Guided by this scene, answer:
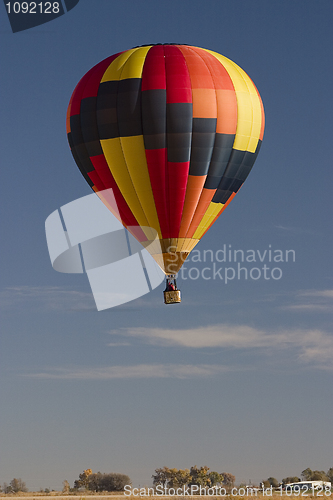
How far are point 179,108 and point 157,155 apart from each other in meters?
2.35

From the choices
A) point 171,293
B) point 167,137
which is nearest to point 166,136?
point 167,137

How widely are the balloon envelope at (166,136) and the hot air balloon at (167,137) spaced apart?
0.15ft

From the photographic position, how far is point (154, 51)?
4197 cm

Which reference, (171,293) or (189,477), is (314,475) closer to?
(189,477)

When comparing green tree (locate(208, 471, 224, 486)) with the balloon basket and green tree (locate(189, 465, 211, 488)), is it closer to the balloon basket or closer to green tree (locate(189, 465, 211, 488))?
green tree (locate(189, 465, 211, 488))

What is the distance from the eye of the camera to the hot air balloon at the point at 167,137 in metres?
40.7

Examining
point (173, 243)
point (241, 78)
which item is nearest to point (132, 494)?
Answer: point (173, 243)

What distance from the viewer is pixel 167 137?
40.7m

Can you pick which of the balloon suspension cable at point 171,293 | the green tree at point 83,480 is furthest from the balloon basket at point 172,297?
the green tree at point 83,480

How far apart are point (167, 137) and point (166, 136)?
7 centimetres

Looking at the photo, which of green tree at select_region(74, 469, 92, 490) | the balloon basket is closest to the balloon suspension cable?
the balloon basket

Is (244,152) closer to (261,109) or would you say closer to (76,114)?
(261,109)

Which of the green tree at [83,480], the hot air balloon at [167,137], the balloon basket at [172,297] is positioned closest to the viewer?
the hot air balloon at [167,137]

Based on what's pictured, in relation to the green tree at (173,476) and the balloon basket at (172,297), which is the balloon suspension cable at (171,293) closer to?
the balloon basket at (172,297)
